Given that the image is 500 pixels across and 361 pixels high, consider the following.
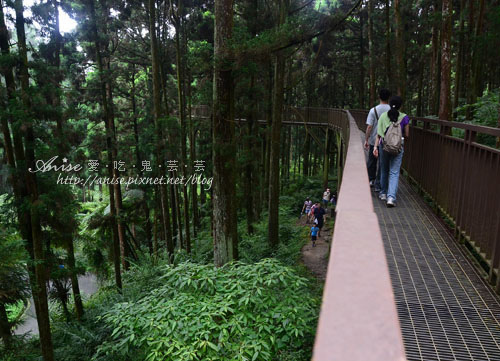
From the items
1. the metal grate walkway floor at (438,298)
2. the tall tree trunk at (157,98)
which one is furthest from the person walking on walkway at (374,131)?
the tall tree trunk at (157,98)

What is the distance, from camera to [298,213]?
24.1 metres

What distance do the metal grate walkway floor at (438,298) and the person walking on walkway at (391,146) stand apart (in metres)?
0.77

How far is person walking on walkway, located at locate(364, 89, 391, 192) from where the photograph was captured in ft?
19.5

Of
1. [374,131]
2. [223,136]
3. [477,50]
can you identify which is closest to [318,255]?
[223,136]

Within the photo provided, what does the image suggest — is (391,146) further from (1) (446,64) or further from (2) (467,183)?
(1) (446,64)

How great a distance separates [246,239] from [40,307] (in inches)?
355

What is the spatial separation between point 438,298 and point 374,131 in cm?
352

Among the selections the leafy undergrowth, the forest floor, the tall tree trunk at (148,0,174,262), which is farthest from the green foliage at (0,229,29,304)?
the forest floor

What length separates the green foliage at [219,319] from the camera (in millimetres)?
5355

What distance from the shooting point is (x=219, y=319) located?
613 cm

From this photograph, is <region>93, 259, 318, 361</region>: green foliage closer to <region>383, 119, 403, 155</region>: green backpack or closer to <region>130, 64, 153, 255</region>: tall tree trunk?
<region>383, 119, 403, 155</region>: green backpack

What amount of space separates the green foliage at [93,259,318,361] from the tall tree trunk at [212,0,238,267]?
9.77 ft

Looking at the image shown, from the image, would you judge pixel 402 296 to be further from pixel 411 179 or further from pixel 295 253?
pixel 295 253

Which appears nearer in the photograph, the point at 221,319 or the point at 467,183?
the point at 467,183
